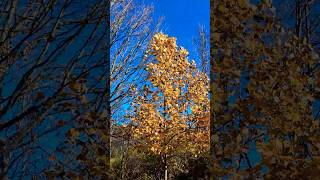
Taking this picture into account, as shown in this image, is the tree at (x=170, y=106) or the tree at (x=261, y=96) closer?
the tree at (x=261, y=96)

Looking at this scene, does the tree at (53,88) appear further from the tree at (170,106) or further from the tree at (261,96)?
the tree at (170,106)

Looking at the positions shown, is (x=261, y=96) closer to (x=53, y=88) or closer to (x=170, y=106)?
(x=53, y=88)

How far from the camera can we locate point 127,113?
5480 millimetres

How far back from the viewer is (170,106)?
556 centimetres

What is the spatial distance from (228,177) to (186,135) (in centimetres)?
335

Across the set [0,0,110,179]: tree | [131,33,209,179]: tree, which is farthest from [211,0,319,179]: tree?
[131,33,209,179]: tree

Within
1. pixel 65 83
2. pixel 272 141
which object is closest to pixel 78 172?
pixel 65 83

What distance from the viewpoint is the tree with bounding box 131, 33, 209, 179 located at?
546cm

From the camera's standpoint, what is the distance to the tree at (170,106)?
5457mm

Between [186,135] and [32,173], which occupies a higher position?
[186,135]

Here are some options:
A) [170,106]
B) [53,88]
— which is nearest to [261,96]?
[53,88]

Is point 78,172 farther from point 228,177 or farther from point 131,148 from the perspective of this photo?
point 131,148

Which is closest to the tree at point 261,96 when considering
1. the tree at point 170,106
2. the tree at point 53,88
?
the tree at point 53,88

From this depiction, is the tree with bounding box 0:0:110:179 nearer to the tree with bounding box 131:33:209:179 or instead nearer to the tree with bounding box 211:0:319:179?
the tree with bounding box 211:0:319:179
